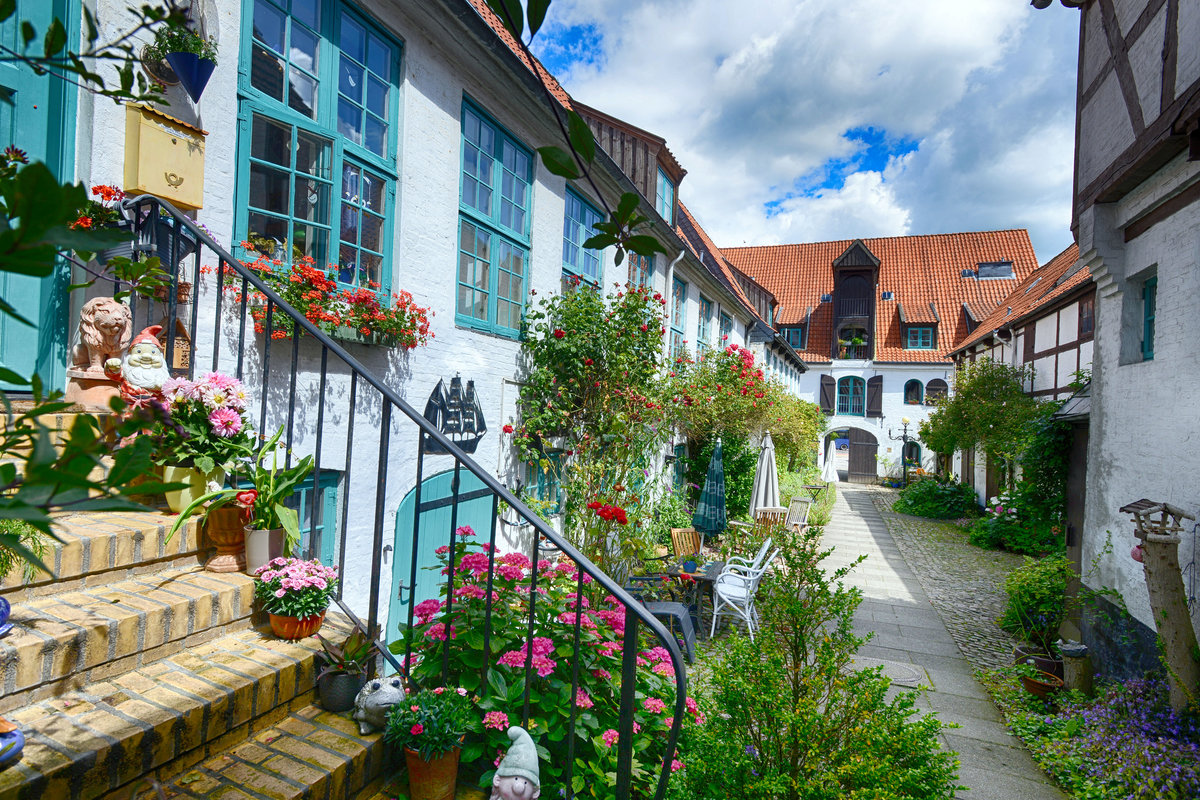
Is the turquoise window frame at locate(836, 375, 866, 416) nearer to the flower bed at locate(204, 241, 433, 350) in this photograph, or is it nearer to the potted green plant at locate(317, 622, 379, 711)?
the flower bed at locate(204, 241, 433, 350)

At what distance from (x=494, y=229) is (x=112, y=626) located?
500 centimetres

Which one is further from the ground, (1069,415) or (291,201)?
(291,201)

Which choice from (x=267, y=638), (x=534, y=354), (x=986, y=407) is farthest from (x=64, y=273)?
(x=986, y=407)

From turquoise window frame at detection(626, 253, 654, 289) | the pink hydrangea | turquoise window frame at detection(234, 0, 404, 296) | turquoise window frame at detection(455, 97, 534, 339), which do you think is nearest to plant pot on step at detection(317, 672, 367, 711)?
the pink hydrangea

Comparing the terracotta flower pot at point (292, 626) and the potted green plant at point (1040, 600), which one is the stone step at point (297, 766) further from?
the potted green plant at point (1040, 600)

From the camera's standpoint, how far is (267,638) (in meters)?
2.76

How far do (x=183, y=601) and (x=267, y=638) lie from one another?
15.4 inches

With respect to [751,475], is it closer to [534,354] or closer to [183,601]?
[534,354]

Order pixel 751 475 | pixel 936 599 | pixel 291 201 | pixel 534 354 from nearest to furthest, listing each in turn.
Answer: pixel 291 201, pixel 534 354, pixel 936 599, pixel 751 475

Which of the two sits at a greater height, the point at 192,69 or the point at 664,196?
the point at 664,196

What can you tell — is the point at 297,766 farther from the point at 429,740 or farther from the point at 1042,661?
the point at 1042,661

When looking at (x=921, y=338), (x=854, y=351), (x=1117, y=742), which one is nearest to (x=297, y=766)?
(x=1117, y=742)

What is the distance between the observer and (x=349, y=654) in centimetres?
270

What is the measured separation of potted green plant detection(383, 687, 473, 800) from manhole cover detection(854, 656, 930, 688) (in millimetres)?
5093
